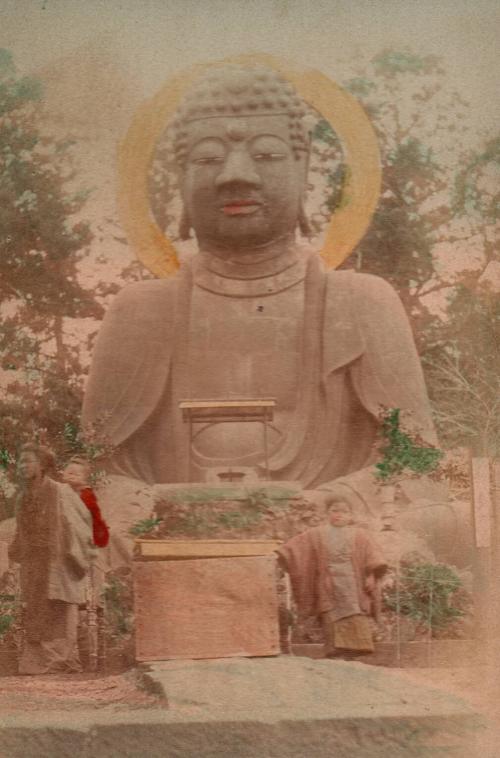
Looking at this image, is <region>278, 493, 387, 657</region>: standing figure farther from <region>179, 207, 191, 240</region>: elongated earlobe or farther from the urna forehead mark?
the urna forehead mark

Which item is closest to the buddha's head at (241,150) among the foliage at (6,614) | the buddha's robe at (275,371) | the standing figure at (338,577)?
the buddha's robe at (275,371)

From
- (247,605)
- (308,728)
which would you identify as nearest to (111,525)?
(247,605)

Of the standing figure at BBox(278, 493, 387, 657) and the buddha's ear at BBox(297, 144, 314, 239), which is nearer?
the standing figure at BBox(278, 493, 387, 657)

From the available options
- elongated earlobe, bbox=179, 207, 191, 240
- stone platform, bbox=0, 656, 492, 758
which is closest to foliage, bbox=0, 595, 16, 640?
stone platform, bbox=0, 656, 492, 758

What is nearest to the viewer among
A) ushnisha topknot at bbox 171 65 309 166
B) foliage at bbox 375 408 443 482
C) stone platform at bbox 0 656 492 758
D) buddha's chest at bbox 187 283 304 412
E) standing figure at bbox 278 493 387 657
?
stone platform at bbox 0 656 492 758

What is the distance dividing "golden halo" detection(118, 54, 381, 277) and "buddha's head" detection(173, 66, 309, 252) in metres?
0.08

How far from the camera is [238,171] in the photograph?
408 inches

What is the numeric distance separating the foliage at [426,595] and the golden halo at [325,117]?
204cm

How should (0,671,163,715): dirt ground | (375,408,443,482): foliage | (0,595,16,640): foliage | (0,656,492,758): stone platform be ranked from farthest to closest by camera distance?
(375,408,443,482): foliage, (0,595,16,640): foliage, (0,671,163,715): dirt ground, (0,656,492,758): stone platform

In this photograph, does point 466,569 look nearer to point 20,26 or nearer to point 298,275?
point 298,275

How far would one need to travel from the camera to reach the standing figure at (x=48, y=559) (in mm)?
10039

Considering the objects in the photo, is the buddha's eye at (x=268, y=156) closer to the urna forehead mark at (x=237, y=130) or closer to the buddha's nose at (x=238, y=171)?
the buddha's nose at (x=238, y=171)

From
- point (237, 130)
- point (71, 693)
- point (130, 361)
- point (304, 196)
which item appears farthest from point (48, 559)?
point (237, 130)

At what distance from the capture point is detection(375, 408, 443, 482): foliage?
1024cm
